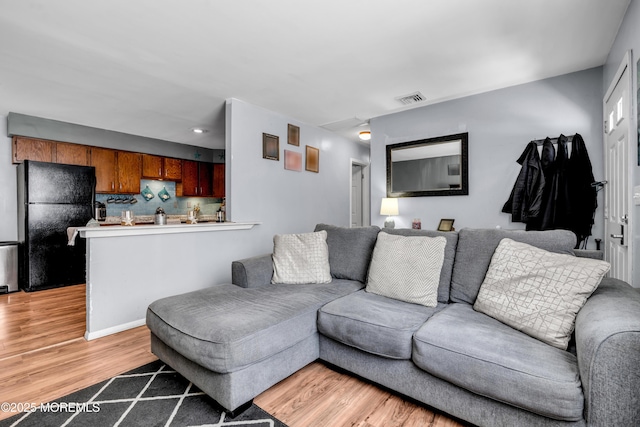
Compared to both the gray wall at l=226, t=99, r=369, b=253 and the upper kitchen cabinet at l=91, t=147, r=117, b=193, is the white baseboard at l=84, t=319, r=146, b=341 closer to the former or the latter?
the gray wall at l=226, t=99, r=369, b=253

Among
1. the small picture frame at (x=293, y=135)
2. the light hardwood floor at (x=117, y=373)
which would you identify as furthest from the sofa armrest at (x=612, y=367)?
the small picture frame at (x=293, y=135)

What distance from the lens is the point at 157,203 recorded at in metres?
6.00

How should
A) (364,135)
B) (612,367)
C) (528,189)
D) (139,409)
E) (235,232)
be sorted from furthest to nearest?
(364,135) < (235,232) < (528,189) < (139,409) < (612,367)

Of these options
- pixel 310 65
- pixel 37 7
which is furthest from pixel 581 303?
pixel 37 7

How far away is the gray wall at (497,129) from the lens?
9.65 feet

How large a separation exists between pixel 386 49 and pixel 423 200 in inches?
79.8

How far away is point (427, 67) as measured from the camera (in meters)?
2.86

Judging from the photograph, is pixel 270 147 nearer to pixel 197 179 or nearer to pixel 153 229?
pixel 153 229

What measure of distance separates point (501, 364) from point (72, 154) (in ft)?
18.9

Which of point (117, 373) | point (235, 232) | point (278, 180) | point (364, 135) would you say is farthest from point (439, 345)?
point (364, 135)

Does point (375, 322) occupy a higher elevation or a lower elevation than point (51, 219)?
lower

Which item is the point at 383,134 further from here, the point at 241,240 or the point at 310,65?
the point at 241,240

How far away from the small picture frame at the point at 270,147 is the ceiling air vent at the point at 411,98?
165 cm

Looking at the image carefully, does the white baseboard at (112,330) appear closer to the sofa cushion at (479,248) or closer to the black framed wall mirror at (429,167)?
the sofa cushion at (479,248)
